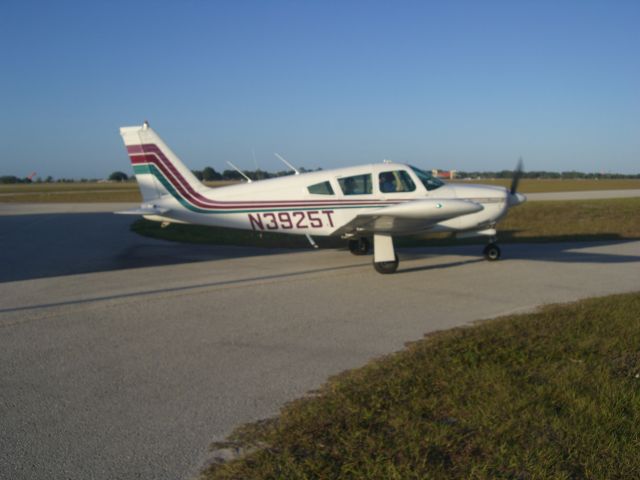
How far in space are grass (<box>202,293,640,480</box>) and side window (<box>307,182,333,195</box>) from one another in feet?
20.1

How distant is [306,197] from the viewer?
11891 mm

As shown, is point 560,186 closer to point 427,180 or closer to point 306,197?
point 427,180

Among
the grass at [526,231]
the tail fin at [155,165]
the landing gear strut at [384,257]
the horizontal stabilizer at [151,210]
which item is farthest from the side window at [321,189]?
the grass at [526,231]

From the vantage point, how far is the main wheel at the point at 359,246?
13.7 m

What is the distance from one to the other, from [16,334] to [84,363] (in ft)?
5.56

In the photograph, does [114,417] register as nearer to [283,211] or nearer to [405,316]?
[405,316]

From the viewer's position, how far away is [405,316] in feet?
25.3

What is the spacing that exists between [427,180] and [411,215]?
164 centimetres

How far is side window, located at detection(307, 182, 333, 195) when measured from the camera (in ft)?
39.0

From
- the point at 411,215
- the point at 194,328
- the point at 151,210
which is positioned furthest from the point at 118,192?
the point at 194,328

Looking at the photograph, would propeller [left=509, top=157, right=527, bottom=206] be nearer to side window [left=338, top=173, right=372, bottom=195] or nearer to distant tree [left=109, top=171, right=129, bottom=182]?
side window [left=338, top=173, right=372, bottom=195]

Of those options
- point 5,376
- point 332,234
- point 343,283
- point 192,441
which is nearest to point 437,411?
point 192,441

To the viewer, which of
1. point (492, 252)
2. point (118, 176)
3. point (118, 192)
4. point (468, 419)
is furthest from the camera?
point (118, 176)

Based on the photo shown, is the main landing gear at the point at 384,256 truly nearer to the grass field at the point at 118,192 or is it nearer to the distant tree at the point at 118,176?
the grass field at the point at 118,192
